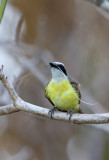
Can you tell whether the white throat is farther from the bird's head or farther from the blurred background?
the blurred background

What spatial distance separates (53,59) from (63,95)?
1868mm

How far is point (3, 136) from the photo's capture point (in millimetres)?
4344

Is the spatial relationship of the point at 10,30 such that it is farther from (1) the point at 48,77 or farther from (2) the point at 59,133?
(2) the point at 59,133

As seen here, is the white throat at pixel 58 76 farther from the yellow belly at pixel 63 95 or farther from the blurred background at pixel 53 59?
the blurred background at pixel 53 59

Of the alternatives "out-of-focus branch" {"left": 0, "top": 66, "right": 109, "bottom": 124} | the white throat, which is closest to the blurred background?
the white throat

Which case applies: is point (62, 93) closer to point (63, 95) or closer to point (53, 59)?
point (63, 95)

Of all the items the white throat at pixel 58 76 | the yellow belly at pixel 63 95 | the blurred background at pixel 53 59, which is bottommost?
the blurred background at pixel 53 59

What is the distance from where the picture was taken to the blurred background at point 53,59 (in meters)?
4.27

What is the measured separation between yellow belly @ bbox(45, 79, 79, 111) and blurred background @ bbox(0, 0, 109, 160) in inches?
59.7

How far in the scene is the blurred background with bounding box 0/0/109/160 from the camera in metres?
4.27

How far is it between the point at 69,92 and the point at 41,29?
238 cm

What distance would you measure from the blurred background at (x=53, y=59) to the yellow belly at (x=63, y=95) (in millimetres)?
1516

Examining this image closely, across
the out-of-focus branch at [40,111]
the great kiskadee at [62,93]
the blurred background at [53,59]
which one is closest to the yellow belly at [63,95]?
the great kiskadee at [62,93]

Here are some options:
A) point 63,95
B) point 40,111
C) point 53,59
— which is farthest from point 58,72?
point 53,59
